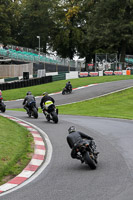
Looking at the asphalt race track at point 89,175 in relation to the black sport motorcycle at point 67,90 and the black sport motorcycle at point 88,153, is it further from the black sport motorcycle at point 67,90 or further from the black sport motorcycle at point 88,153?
the black sport motorcycle at point 67,90

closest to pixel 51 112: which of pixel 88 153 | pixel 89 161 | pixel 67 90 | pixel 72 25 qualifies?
pixel 88 153

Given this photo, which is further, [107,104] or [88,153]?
[107,104]

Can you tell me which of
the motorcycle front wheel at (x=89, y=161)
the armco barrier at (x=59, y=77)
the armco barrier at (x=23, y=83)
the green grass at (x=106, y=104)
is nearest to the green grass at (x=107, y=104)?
the green grass at (x=106, y=104)

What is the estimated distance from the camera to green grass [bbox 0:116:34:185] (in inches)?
355

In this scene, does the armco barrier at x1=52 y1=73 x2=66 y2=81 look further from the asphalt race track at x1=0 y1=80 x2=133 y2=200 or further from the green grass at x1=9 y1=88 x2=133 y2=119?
the asphalt race track at x1=0 y1=80 x2=133 y2=200

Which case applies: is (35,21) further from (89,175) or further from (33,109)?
(89,175)

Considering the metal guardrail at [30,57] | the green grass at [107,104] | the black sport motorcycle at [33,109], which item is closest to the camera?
the black sport motorcycle at [33,109]

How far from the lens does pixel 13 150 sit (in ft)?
36.0

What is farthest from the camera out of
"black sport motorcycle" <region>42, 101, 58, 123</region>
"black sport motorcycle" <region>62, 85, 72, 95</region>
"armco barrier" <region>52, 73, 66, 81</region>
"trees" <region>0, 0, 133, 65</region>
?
"trees" <region>0, 0, 133, 65</region>

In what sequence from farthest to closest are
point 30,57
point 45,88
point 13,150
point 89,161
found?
point 30,57, point 45,88, point 13,150, point 89,161

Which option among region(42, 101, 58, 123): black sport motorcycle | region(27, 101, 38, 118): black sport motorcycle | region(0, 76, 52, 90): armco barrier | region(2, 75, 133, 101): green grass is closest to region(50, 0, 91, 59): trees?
region(2, 75, 133, 101): green grass

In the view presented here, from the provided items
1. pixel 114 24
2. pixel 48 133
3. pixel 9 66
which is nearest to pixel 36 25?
pixel 114 24

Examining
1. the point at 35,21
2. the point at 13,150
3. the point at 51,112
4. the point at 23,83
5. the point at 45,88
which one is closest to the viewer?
the point at 13,150

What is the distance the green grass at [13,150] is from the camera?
9.03m
